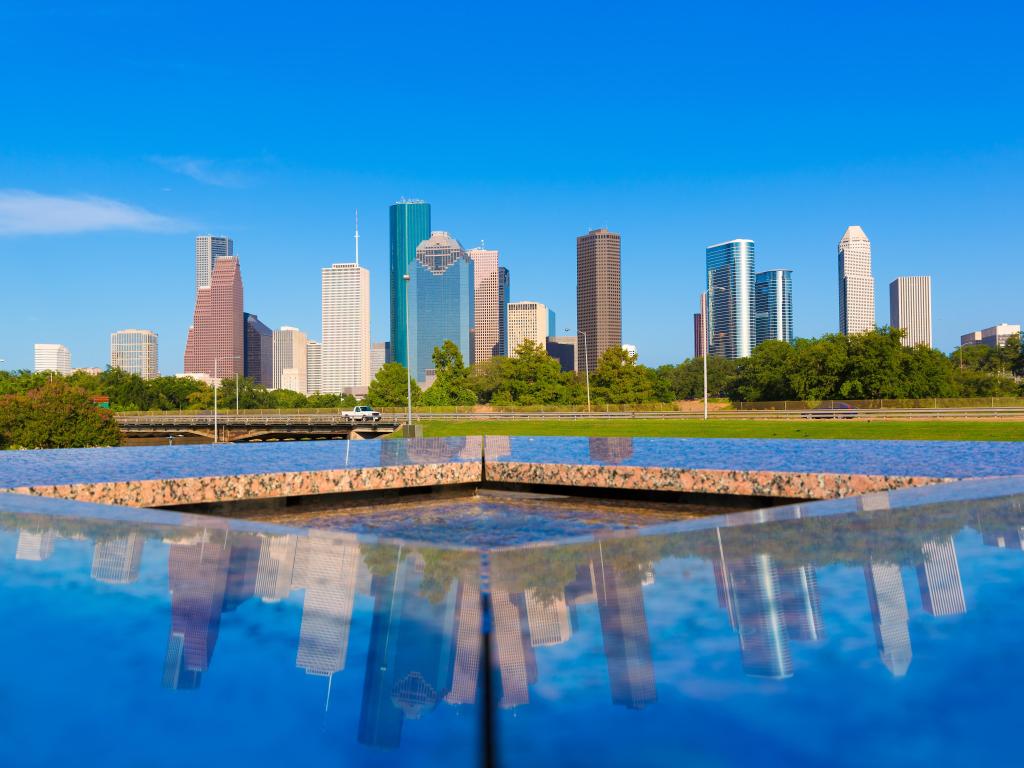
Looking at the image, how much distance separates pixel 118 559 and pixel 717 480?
3377mm

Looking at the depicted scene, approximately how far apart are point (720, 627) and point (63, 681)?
118 centimetres

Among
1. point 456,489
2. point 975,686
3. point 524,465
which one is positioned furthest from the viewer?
point 456,489

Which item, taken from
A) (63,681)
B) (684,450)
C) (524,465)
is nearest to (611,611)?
(63,681)

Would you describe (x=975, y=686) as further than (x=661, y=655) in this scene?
No

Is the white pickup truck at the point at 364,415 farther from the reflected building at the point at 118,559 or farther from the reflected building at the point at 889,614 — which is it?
the reflected building at the point at 889,614

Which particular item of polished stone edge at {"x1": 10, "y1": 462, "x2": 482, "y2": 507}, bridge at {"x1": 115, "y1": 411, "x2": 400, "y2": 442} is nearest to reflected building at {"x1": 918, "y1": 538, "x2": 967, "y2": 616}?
polished stone edge at {"x1": 10, "y1": 462, "x2": 482, "y2": 507}

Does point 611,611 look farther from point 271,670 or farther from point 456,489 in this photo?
point 456,489

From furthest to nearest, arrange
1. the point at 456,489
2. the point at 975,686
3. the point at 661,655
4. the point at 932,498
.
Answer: the point at 456,489
the point at 932,498
the point at 661,655
the point at 975,686

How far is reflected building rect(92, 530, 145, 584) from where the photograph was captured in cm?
204

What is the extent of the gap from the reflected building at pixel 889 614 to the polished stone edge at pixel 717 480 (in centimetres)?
226

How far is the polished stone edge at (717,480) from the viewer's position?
14.0ft

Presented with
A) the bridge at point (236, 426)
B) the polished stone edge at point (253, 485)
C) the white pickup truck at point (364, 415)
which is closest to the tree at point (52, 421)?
the white pickup truck at point (364, 415)

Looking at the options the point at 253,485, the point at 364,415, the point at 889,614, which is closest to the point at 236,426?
the point at 364,415

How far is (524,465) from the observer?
545 cm
